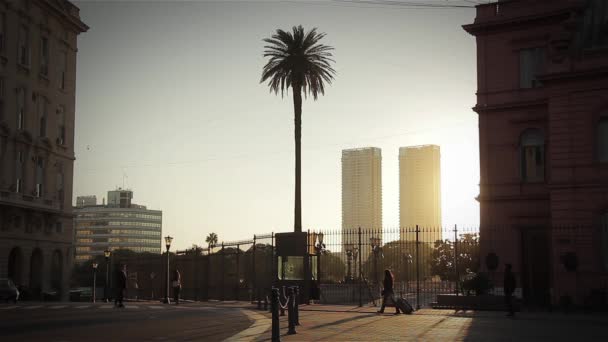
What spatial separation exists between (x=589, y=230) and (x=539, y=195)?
530 centimetres

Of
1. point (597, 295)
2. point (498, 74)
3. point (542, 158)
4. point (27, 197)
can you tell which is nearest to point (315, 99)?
point (498, 74)

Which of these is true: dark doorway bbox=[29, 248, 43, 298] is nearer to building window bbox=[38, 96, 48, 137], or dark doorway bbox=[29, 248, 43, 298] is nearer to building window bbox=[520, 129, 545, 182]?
building window bbox=[38, 96, 48, 137]

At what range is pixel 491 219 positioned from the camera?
36.7m

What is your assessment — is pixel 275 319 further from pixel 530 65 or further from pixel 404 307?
pixel 530 65

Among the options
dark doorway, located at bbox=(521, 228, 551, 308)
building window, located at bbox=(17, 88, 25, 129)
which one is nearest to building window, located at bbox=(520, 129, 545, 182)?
dark doorway, located at bbox=(521, 228, 551, 308)

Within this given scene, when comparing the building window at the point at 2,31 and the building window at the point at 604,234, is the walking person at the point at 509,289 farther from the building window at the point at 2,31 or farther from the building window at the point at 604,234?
the building window at the point at 2,31

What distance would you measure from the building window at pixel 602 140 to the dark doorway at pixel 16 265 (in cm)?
3883

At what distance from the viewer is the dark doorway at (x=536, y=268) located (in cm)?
3434

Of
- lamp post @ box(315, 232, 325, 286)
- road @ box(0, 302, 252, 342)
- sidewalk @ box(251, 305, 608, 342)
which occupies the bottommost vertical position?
sidewalk @ box(251, 305, 608, 342)

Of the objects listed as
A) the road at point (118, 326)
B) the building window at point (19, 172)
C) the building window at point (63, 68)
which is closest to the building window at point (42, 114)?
the building window at point (63, 68)

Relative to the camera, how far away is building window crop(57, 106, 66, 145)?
57000 mm

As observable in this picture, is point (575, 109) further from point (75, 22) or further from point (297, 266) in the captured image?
point (75, 22)

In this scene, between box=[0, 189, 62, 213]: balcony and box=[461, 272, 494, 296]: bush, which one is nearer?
box=[461, 272, 494, 296]: bush

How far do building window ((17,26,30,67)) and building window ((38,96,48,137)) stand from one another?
10.6 feet
